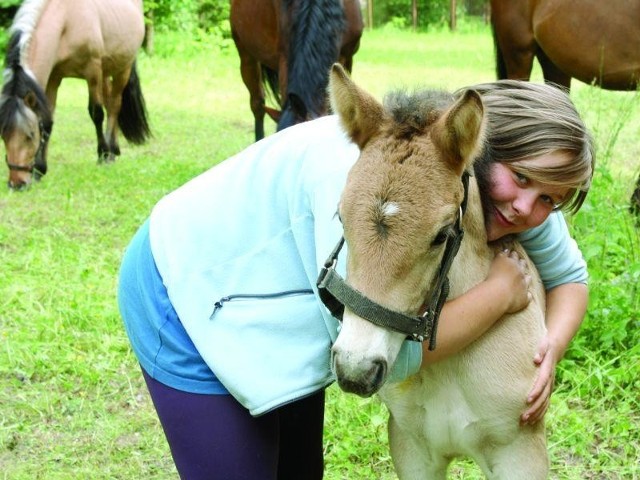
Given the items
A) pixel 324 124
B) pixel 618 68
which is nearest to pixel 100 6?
pixel 618 68

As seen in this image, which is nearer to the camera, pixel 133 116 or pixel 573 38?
pixel 573 38

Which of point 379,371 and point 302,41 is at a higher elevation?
point 379,371

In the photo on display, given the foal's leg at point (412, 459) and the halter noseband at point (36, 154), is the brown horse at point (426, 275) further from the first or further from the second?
the halter noseband at point (36, 154)

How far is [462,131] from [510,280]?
507mm

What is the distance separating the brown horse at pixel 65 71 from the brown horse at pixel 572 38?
3780 millimetres

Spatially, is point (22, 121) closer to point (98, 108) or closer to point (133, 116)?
point (98, 108)

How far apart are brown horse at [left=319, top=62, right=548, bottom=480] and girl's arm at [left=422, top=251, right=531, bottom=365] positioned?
0.06 metres

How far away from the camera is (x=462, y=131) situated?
5.48 feet

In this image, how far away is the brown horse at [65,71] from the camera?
6906 millimetres

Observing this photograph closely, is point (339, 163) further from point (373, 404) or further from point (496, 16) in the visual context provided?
point (496, 16)

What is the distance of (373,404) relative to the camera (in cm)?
332

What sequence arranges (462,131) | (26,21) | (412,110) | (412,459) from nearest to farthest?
(462,131)
(412,110)
(412,459)
(26,21)

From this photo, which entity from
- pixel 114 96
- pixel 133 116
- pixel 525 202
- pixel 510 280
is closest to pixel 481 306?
pixel 510 280

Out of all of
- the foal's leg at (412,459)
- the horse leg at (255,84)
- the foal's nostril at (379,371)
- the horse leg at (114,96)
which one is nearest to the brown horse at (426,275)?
the foal's nostril at (379,371)
